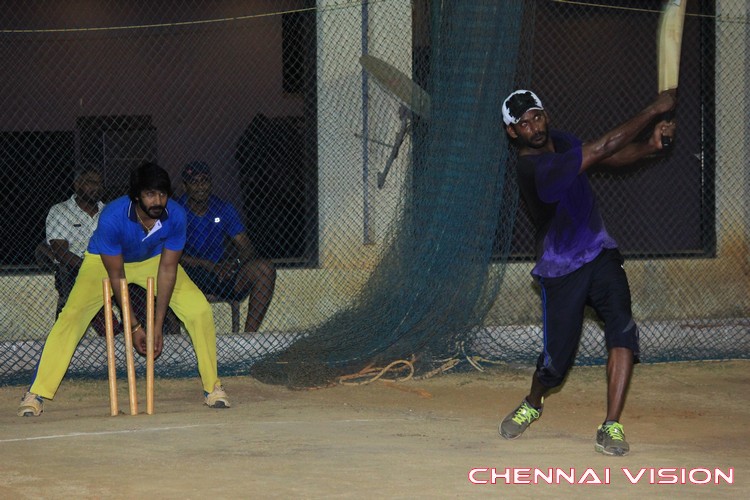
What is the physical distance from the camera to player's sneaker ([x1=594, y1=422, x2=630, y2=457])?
6.11 metres

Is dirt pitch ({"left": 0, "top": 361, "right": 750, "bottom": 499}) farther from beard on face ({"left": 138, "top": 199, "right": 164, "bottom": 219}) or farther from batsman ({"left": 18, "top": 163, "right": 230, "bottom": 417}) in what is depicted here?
beard on face ({"left": 138, "top": 199, "right": 164, "bottom": 219})

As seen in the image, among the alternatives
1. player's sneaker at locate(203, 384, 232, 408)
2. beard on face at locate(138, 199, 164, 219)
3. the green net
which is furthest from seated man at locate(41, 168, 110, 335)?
beard on face at locate(138, 199, 164, 219)

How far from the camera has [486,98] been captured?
843 centimetres

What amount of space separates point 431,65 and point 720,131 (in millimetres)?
3372

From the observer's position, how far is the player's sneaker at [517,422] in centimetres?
659

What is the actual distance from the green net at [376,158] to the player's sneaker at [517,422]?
6.21 ft

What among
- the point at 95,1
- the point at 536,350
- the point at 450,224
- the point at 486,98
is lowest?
the point at 536,350

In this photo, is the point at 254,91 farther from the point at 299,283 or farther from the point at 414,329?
the point at 414,329

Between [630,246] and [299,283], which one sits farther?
[630,246]

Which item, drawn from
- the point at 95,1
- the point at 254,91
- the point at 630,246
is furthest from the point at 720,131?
the point at 95,1

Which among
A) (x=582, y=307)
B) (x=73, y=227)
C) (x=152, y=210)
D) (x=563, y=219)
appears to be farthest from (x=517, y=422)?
(x=73, y=227)

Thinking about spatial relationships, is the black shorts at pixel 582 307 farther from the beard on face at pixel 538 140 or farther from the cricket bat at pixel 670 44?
the cricket bat at pixel 670 44

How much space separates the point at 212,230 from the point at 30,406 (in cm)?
233

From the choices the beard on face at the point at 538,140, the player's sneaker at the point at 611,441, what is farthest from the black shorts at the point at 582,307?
the beard on face at the point at 538,140
